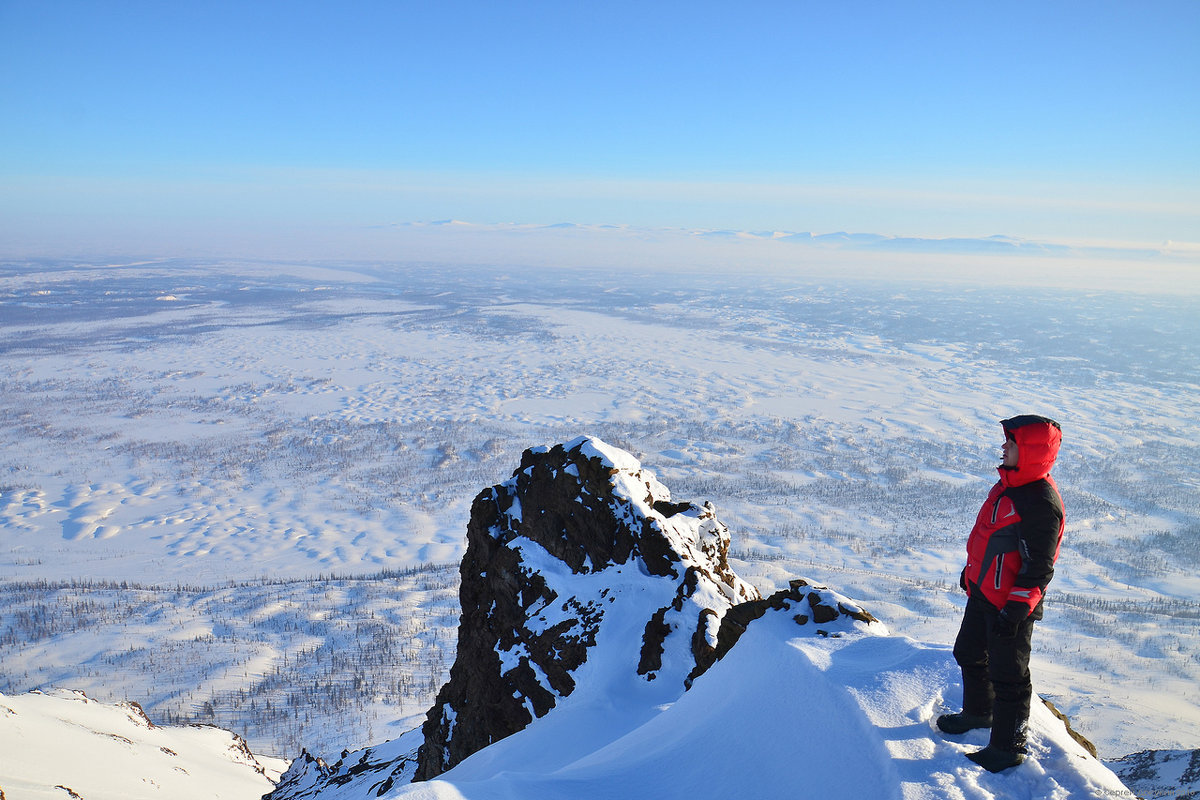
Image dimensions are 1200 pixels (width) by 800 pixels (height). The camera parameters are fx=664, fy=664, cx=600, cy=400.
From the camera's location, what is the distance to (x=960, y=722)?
4312mm

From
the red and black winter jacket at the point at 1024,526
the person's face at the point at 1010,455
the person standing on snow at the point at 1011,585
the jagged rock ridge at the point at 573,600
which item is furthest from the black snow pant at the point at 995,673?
the jagged rock ridge at the point at 573,600

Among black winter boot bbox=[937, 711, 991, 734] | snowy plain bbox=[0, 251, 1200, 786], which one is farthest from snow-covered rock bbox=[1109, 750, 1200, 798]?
snowy plain bbox=[0, 251, 1200, 786]

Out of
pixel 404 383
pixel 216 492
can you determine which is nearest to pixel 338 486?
pixel 216 492

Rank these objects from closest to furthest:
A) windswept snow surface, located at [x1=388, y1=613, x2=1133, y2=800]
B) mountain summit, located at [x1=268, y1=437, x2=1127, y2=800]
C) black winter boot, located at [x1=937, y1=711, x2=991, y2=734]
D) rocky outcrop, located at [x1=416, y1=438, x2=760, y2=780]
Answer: windswept snow surface, located at [x1=388, y1=613, x2=1133, y2=800] < mountain summit, located at [x1=268, y1=437, x2=1127, y2=800] < black winter boot, located at [x1=937, y1=711, x2=991, y2=734] < rocky outcrop, located at [x1=416, y1=438, x2=760, y2=780]

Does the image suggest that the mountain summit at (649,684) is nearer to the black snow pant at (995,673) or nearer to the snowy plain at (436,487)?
the black snow pant at (995,673)

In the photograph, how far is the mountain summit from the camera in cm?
420

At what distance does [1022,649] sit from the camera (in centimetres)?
429

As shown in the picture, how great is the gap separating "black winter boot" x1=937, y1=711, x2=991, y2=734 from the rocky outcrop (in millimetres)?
4846

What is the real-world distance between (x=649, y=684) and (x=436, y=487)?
46.3 metres

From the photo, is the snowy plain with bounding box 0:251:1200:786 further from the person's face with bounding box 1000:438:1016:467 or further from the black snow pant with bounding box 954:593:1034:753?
the person's face with bounding box 1000:438:1016:467

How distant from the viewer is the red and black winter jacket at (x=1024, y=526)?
13.8ft

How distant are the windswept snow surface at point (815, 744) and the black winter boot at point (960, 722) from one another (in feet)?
0.20

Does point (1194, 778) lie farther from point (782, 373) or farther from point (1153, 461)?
point (782, 373)

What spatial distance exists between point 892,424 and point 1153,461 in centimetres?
2224
